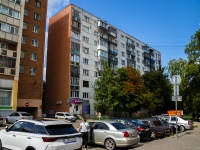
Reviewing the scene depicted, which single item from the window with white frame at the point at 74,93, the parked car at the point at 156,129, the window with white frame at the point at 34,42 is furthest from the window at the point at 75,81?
the parked car at the point at 156,129

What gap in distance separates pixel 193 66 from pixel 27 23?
28.1 metres

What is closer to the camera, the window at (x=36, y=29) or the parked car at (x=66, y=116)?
the parked car at (x=66, y=116)

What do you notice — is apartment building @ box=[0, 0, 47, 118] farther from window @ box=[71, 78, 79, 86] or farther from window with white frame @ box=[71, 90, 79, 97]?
window with white frame @ box=[71, 90, 79, 97]

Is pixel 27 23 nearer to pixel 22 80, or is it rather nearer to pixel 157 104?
pixel 22 80

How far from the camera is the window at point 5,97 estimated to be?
109 ft

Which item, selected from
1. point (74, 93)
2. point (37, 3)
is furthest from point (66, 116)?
point (37, 3)

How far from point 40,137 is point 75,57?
42.7 m

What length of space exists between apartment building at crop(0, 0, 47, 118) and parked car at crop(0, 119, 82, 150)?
24.7 m

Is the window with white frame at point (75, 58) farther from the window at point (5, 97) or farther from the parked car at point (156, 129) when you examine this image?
the parked car at point (156, 129)

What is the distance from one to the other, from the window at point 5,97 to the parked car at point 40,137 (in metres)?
25.1

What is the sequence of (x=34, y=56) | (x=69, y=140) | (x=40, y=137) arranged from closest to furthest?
1. (x=40, y=137)
2. (x=69, y=140)
3. (x=34, y=56)

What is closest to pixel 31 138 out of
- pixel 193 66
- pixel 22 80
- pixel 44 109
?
pixel 22 80

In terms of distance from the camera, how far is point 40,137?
8.30 metres

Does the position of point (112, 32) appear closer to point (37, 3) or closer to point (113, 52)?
point (113, 52)
